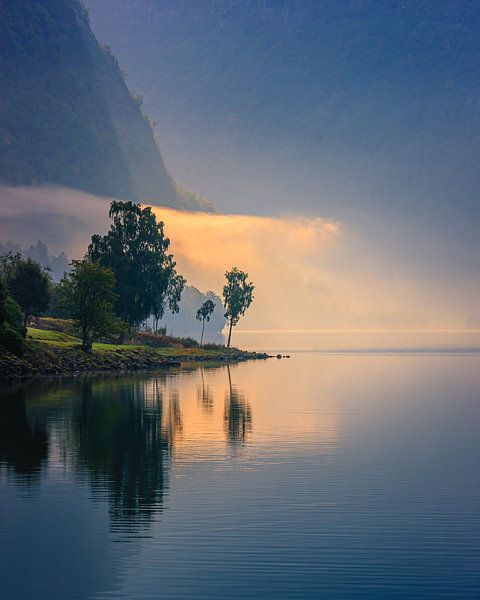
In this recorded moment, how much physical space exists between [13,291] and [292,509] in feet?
262

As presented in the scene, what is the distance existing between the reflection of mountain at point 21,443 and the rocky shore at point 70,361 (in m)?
30.4

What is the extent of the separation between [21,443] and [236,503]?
578 inches

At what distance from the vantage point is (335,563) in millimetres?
19266

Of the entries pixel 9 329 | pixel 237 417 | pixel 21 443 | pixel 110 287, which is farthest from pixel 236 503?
pixel 110 287

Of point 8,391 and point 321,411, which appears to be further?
point 8,391

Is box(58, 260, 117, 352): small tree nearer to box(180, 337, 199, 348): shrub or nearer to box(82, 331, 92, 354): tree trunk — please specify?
box(82, 331, 92, 354): tree trunk

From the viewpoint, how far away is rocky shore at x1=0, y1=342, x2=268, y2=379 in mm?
80188

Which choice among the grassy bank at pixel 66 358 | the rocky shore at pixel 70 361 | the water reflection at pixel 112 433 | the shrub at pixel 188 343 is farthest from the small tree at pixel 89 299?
the shrub at pixel 188 343

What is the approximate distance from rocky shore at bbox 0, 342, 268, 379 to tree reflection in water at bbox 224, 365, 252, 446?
2370 centimetres

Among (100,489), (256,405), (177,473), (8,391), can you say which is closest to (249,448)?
(177,473)

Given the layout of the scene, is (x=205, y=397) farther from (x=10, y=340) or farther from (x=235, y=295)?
(x=235, y=295)

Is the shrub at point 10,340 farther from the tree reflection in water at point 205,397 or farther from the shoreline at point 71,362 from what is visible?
the tree reflection in water at point 205,397

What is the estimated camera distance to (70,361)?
91000 millimetres

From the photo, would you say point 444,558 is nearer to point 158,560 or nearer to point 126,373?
point 158,560
